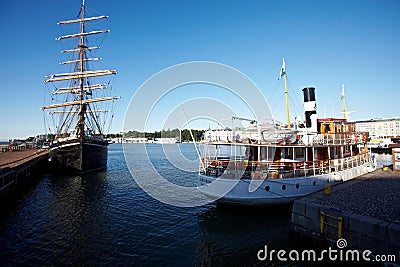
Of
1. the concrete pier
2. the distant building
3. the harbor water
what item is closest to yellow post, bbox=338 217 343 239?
the concrete pier

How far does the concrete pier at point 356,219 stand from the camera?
328 inches

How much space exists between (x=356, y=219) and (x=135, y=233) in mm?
10769

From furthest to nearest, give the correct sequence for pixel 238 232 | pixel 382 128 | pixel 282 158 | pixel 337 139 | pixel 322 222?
1. pixel 382 128
2. pixel 337 139
3. pixel 282 158
4. pixel 238 232
5. pixel 322 222

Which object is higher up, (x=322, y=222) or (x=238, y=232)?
(x=322, y=222)

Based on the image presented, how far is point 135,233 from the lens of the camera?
12.7m

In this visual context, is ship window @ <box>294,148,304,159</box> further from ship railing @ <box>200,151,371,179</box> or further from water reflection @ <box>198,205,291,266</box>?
water reflection @ <box>198,205,291,266</box>

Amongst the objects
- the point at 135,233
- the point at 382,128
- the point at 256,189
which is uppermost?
the point at 382,128

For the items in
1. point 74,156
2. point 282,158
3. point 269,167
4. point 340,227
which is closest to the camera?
point 340,227

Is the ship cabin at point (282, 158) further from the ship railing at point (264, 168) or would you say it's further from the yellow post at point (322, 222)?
the yellow post at point (322, 222)

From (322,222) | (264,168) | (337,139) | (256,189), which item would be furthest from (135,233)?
(337,139)

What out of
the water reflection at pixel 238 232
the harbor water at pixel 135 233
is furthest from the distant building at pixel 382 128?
the harbor water at pixel 135 233

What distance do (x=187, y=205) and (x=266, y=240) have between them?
7.55 m

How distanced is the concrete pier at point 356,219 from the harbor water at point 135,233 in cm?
141

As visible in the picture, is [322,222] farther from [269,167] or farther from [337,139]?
[337,139]
